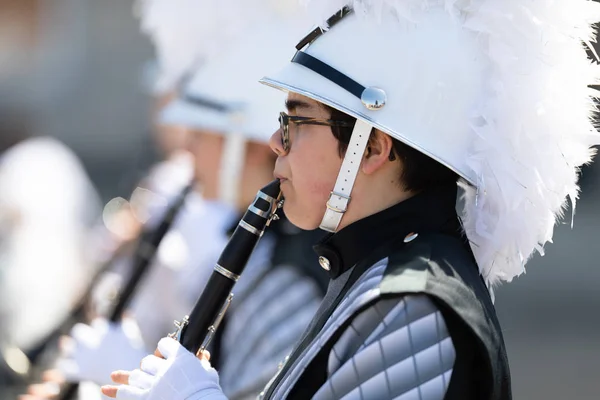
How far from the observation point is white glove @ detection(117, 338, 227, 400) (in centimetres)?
196

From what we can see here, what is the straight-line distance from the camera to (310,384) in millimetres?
1750

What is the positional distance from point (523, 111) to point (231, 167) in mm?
1994

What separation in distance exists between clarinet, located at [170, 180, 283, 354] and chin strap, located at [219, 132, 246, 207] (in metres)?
1.45

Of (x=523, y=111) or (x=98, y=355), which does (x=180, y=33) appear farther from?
(x=523, y=111)

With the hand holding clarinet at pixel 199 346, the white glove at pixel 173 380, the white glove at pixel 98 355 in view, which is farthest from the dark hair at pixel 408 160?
the white glove at pixel 98 355

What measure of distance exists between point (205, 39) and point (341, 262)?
2.32 meters

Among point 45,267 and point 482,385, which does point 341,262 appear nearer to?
point 482,385

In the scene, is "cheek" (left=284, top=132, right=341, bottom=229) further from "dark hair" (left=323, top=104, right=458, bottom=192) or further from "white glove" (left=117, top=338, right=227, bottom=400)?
"white glove" (left=117, top=338, right=227, bottom=400)

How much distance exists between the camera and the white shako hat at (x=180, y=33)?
4117mm

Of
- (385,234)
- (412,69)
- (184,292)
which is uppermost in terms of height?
(412,69)

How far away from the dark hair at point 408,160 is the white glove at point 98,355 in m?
1.55

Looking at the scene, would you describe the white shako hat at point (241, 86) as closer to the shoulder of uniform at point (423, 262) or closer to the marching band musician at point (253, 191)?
Result: the marching band musician at point (253, 191)

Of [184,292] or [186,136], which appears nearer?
[184,292]

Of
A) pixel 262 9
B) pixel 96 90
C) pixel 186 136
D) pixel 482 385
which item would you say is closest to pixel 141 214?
pixel 186 136
